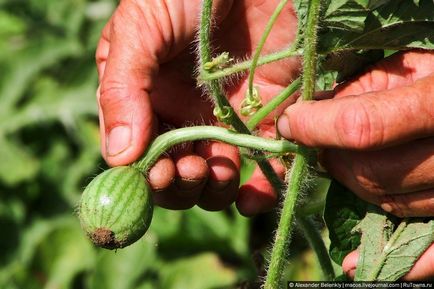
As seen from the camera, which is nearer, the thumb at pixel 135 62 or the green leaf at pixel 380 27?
the green leaf at pixel 380 27

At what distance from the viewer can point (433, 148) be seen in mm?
2209

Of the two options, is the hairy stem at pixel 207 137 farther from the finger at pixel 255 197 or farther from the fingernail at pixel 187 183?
the finger at pixel 255 197

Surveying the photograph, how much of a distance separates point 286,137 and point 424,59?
469 mm

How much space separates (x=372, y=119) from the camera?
6.73 feet

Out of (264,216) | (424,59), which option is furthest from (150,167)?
(264,216)

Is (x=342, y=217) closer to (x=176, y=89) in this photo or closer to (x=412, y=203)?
(x=412, y=203)

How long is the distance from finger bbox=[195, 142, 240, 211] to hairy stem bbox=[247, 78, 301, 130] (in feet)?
0.97

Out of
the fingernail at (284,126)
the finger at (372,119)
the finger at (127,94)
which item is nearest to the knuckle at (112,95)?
the finger at (127,94)

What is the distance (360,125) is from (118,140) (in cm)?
74

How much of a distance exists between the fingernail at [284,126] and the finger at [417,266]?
46 centimetres

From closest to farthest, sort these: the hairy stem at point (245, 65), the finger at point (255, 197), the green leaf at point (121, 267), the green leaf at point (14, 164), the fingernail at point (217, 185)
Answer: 1. the hairy stem at point (245, 65)
2. the fingernail at point (217, 185)
3. the finger at point (255, 197)
4. the green leaf at point (121, 267)
5. the green leaf at point (14, 164)

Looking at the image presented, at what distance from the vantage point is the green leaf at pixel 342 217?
2.41 m

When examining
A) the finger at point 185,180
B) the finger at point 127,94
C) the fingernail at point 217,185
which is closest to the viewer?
the finger at point 127,94

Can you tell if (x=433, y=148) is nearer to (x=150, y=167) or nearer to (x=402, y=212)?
(x=402, y=212)
